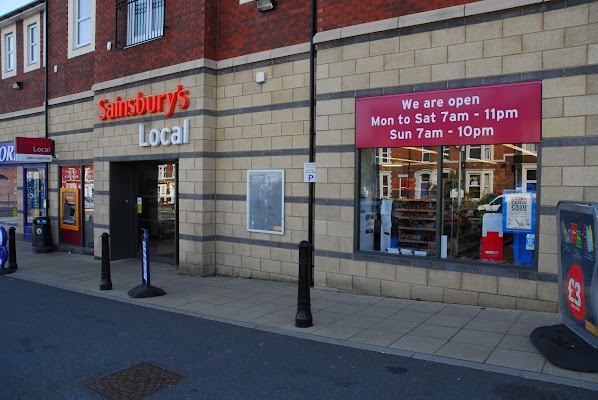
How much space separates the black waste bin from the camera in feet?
49.2

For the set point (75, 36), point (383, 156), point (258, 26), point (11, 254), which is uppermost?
point (75, 36)

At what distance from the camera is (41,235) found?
15.0 meters

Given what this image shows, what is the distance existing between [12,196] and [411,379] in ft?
104

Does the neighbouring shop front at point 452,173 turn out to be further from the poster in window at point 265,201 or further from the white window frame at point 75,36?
the white window frame at point 75,36

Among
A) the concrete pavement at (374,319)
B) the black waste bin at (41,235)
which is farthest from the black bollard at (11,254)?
the black waste bin at (41,235)

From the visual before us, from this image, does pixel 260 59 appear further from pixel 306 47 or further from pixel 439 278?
pixel 439 278

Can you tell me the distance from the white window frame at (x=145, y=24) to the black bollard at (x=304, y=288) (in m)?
7.39

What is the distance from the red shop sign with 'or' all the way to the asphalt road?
3742 mm

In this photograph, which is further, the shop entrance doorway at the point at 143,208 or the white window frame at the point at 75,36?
the white window frame at the point at 75,36

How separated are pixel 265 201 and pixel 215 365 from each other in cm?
503

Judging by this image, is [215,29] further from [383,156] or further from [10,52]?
[10,52]

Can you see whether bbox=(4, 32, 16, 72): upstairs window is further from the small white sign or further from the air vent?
the small white sign

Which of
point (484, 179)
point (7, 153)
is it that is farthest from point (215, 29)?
point (7, 153)

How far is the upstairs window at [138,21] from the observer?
11.6 metres
